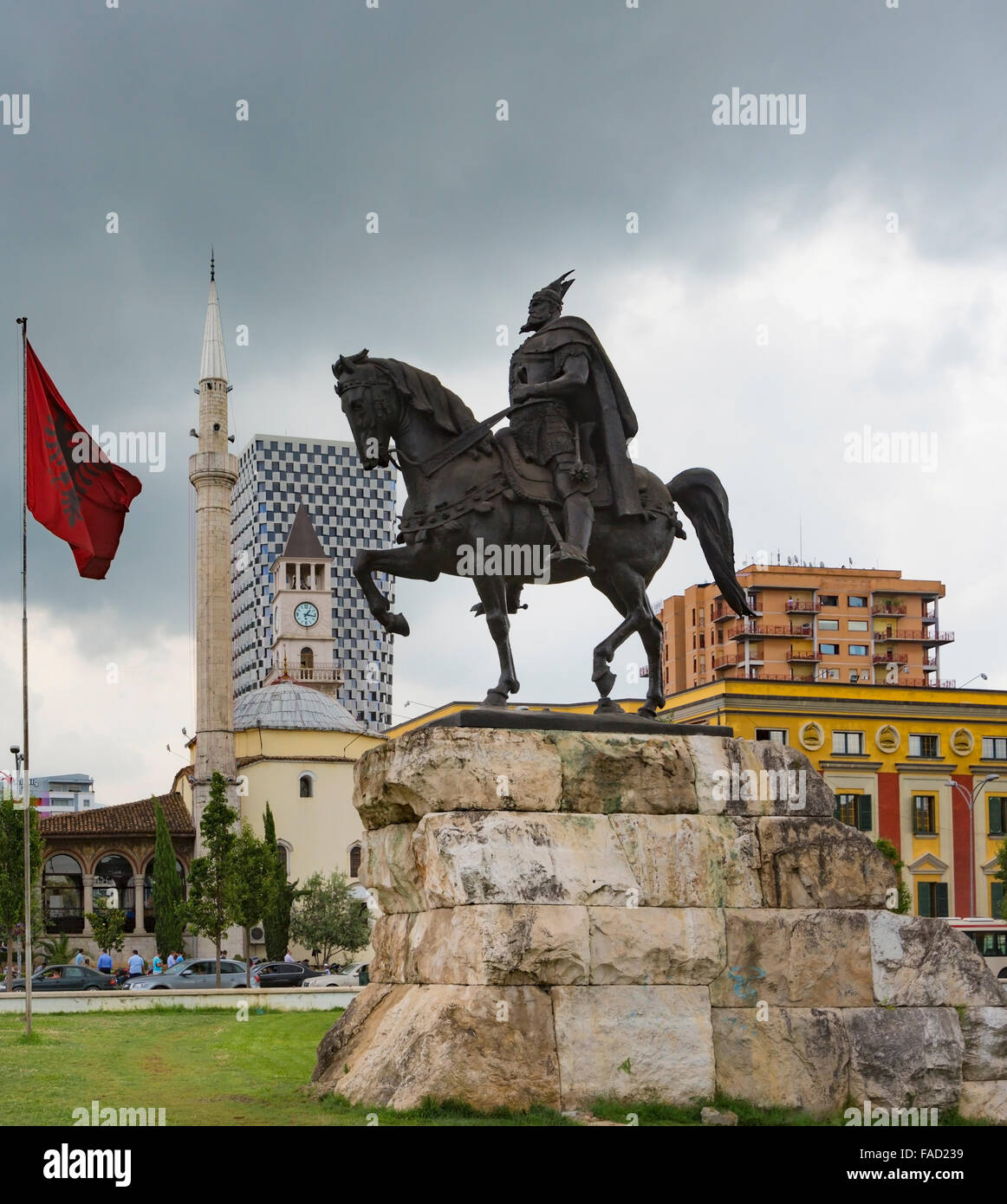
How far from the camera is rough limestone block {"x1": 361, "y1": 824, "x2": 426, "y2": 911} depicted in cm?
1138

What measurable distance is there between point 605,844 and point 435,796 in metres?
1.30

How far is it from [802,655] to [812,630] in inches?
81.8

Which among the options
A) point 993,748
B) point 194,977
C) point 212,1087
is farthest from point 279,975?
point 993,748

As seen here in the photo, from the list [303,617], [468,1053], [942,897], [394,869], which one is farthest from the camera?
[303,617]

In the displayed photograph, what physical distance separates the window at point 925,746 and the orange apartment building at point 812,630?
107 feet

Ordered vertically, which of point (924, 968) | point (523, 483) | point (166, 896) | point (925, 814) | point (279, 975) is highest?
point (523, 483)

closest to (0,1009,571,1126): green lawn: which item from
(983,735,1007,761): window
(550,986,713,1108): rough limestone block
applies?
(550,986,713,1108): rough limestone block

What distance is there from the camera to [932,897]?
198 feet

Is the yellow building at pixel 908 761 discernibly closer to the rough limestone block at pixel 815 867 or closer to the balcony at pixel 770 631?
the balcony at pixel 770 631

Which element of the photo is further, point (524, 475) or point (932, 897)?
point (932, 897)

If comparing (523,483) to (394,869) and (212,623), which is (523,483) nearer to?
(394,869)

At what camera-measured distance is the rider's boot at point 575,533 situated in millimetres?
12102

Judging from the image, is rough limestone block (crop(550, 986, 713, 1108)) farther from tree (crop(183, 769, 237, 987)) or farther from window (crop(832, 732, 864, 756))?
window (crop(832, 732, 864, 756))

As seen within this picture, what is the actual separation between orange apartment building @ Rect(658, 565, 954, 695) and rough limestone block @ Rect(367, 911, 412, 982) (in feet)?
278
